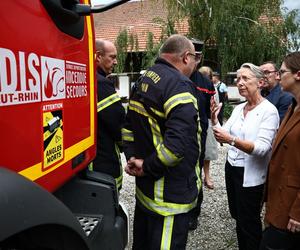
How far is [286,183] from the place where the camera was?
213 cm

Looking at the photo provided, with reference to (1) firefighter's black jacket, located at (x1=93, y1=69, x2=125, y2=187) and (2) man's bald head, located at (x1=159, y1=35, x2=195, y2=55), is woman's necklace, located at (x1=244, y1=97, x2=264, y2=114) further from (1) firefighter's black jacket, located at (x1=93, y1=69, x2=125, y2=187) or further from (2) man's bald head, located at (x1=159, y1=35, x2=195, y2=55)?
(1) firefighter's black jacket, located at (x1=93, y1=69, x2=125, y2=187)

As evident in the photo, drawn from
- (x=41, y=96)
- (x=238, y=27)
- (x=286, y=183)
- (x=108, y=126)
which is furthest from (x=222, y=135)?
(x=238, y=27)

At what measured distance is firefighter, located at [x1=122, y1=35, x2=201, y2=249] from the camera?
2141mm

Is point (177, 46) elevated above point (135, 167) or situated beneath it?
elevated above

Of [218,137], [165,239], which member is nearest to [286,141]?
[218,137]

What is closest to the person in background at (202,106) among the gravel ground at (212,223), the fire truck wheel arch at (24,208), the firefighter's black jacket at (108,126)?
the gravel ground at (212,223)

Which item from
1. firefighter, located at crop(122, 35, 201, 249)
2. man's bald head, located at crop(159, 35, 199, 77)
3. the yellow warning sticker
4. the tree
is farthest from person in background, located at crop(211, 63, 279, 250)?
the tree

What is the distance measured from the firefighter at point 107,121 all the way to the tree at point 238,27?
10.5 m

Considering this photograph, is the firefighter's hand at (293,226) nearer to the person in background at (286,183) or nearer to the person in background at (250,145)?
the person in background at (286,183)

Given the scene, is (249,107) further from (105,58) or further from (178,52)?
(105,58)

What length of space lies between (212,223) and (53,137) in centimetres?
306

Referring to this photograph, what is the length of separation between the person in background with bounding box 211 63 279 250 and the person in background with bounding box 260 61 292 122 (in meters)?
0.40

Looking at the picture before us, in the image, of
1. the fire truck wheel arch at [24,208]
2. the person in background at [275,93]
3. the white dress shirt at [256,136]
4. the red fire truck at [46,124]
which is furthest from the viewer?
the person in background at [275,93]

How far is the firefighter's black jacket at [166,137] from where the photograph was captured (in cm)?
213
